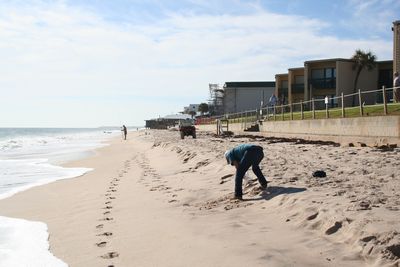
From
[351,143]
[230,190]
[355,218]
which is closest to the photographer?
[355,218]

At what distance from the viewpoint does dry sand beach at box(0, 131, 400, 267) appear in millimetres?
5523

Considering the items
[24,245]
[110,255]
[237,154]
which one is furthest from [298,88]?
[110,255]

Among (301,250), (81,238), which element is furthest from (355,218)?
(81,238)

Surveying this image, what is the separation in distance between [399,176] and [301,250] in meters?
4.29

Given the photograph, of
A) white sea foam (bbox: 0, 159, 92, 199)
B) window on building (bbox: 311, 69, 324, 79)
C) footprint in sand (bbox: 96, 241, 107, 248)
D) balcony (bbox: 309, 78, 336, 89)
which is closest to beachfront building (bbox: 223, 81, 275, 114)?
window on building (bbox: 311, 69, 324, 79)

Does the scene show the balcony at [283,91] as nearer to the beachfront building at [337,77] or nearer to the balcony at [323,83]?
the beachfront building at [337,77]

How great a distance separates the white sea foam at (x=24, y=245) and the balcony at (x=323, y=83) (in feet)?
144

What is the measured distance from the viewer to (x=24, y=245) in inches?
294

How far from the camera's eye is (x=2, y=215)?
10.3m

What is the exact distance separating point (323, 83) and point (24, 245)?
150ft

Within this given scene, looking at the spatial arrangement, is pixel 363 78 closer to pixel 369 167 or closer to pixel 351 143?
pixel 351 143

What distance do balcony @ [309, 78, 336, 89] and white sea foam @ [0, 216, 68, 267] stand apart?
43.9 meters

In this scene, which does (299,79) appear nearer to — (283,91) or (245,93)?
(283,91)

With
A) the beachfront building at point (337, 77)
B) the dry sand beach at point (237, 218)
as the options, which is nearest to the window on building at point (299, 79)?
the beachfront building at point (337, 77)
